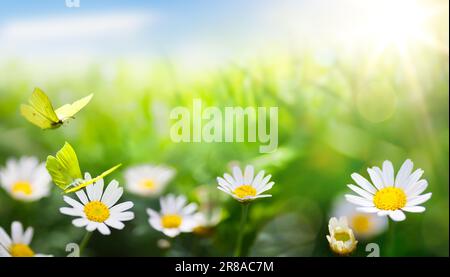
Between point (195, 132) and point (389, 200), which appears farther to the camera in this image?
point (195, 132)

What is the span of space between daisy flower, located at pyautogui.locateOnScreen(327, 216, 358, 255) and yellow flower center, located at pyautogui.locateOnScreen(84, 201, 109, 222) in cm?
29

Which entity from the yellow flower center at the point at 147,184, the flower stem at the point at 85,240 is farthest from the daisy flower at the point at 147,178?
the flower stem at the point at 85,240

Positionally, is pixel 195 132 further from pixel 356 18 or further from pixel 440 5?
pixel 440 5

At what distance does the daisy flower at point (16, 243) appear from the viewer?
82 centimetres

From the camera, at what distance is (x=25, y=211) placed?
891 millimetres

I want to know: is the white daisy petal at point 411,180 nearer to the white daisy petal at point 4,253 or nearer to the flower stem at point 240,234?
the flower stem at point 240,234

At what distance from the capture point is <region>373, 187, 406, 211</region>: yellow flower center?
0.72 metres

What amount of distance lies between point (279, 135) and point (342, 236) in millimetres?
214

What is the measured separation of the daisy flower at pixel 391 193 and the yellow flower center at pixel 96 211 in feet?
0.99

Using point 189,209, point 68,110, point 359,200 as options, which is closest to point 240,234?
point 189,209

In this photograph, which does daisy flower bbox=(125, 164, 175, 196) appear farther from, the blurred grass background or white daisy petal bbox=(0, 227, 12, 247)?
white daisy petal bbox=(0, 227, 12, 247)
